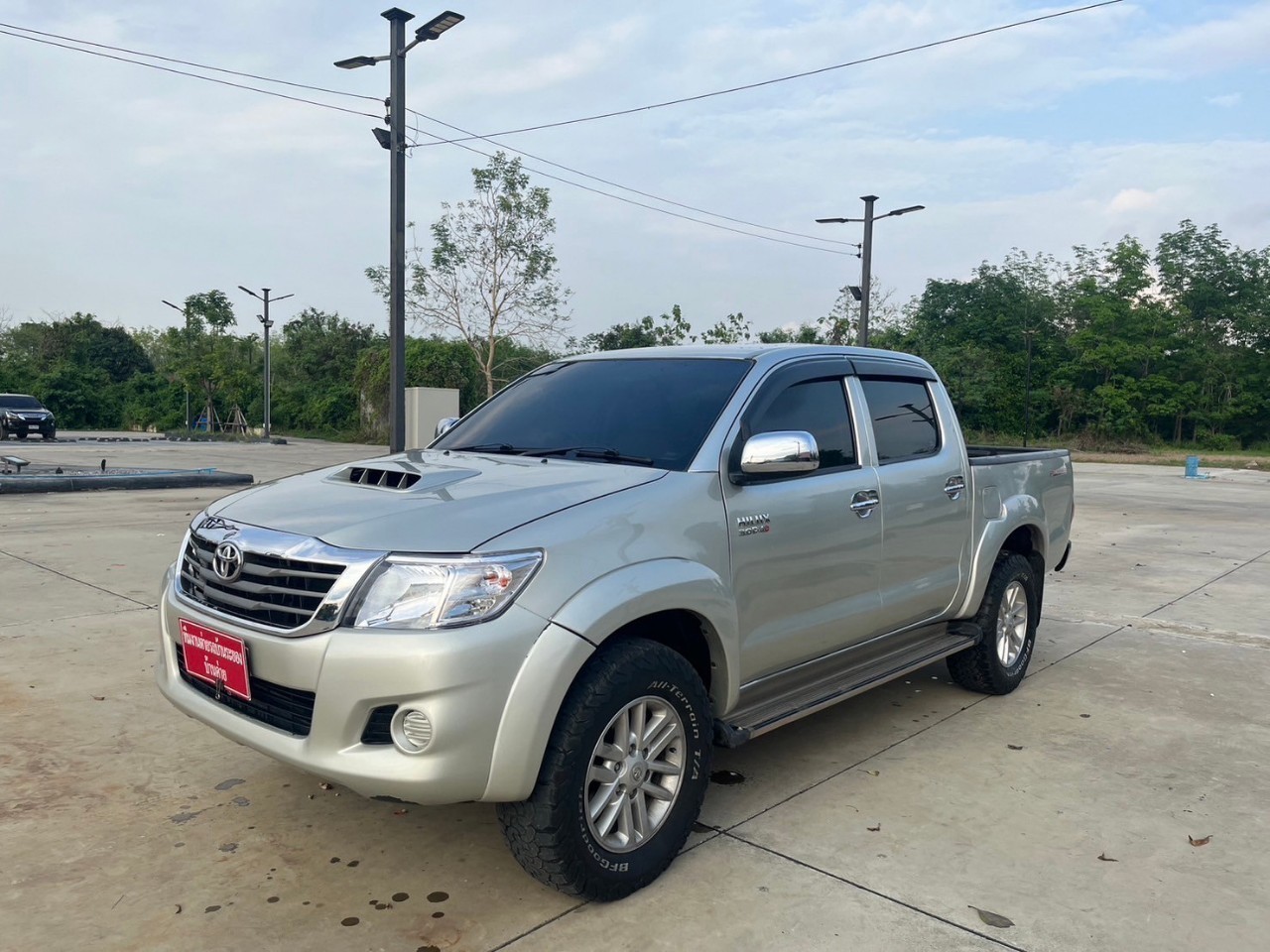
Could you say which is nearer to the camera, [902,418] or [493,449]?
[493,449]

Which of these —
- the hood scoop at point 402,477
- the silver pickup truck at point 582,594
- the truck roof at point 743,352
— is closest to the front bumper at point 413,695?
the silver pickup truck at point 582,594

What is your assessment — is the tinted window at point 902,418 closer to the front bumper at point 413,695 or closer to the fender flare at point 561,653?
the fender flare at point 561,653

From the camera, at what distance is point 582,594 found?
278 cm

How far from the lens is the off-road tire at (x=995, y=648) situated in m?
5.02

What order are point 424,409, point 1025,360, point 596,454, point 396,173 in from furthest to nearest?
point 1025,360 → point 424,409 → point 396,173 → point 596,454

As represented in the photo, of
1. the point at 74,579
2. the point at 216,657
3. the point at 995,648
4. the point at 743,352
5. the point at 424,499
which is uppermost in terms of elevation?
the point at 743,352

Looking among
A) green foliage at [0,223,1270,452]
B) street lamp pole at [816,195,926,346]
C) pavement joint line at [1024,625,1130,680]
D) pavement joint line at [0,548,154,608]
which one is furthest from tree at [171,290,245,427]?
pavement joint line at [1024,625,1130,680]

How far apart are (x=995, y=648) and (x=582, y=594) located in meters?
3.14

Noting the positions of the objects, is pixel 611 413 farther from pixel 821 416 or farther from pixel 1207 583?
pixel 1207 583

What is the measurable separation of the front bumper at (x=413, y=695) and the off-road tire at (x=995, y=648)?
3.16m

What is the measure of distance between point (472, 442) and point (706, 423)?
112 centimetres

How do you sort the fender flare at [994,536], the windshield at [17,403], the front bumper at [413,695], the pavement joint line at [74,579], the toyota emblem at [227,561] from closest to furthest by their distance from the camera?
the front bumper at [413,695], the toyota emblem at [227,561], the fender flare at [994,536], the pavement joint line at [74,579], the windshield at [17,403]

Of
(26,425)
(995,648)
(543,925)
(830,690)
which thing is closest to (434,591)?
(543,925)

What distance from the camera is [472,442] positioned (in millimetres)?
4148
